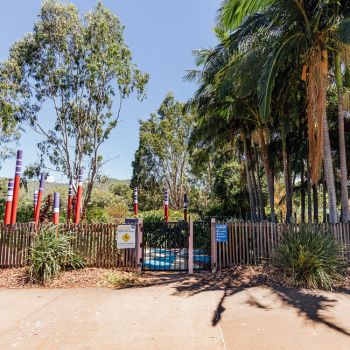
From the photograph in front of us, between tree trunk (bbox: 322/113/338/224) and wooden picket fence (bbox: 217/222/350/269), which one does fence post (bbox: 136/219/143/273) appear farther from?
tree trunk (bbox: 322/113/338/224)

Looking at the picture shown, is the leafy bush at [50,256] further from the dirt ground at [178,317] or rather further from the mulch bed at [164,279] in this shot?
the dirt ground at [178,317]

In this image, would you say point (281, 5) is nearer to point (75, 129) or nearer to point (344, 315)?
point (344, 315)

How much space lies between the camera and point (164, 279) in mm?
7977

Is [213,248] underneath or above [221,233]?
underneath

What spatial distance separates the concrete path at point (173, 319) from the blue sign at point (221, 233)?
180 cm

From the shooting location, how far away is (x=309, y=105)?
31.7 feet

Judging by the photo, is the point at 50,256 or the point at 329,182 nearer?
the point at 50,256

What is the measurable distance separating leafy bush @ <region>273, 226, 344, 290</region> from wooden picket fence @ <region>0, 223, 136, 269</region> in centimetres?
392

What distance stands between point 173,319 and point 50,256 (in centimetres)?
381

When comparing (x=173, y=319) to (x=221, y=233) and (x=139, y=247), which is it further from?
(x=221, y=233)

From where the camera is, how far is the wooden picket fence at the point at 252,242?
8609 mm

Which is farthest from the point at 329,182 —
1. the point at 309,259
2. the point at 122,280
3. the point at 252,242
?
the point at 122,280

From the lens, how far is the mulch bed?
7.29 metres

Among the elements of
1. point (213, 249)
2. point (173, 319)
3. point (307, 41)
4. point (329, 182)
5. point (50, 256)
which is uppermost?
point (307, 41)
